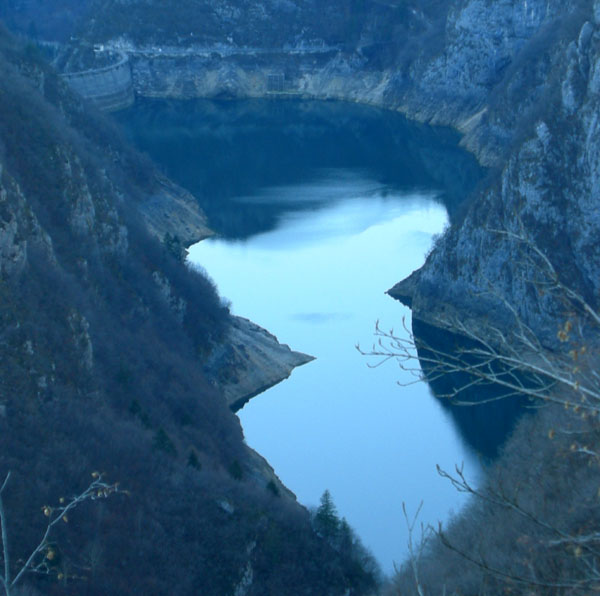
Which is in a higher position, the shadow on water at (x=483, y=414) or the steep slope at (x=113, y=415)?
the steep slope at (x=113, y=415)

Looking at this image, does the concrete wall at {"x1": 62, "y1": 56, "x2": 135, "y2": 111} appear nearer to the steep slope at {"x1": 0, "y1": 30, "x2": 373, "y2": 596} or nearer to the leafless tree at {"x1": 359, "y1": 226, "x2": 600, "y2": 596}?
the steep slope at {"x1": 0, "y1": 30, "x2": 373, "y2": 596}

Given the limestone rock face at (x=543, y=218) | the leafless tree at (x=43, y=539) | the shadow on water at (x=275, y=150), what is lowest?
the shadow on water at (x=275, y=150)

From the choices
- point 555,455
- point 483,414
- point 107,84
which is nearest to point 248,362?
point 483,414

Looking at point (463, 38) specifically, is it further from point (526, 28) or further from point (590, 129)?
point (590, 129)

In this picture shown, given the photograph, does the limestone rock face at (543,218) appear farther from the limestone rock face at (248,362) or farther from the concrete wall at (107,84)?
the concrete wall at (107,84)

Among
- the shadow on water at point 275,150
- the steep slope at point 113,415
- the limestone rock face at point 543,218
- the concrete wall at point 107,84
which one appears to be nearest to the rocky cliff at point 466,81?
the limestone rock face at point 543,218

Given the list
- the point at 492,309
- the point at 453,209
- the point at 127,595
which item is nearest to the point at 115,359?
the point at 127,595
